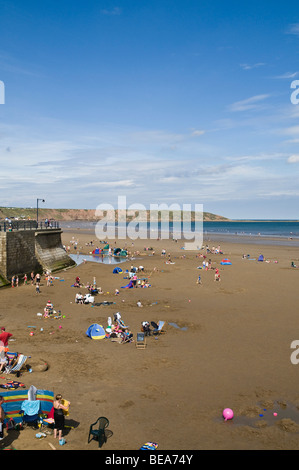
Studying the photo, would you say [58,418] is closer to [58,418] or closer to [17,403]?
[58,418]

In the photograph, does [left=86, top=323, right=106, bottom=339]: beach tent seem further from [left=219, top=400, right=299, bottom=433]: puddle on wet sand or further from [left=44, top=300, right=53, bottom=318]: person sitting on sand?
[left=219, top=400, right=299, bottom=433]: puddle on wet sand

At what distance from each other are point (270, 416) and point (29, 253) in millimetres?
25871

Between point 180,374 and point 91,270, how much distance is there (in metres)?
25.3

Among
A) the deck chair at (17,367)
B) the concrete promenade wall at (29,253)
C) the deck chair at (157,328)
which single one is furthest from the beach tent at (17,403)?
the concrete promenade wall at (29,253)

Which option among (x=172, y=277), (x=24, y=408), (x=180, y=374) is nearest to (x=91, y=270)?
(x=172, y=277)

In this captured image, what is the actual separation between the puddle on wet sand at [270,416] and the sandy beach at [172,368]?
0.03 m

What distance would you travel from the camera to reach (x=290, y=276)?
1330 inches

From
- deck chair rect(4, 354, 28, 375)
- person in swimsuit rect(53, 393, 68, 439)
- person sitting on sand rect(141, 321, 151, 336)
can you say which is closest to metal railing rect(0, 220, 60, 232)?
person sitting on sand rect(141, 321, 151, 336)

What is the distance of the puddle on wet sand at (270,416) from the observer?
951 centimetres

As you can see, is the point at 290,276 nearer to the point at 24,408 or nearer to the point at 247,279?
the point at 247,279

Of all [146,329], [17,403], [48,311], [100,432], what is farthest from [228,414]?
[48,311]

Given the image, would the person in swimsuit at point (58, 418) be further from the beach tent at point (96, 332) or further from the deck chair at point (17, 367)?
the beach tent at point (96, 332)

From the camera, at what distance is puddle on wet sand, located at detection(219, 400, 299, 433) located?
9508mm
